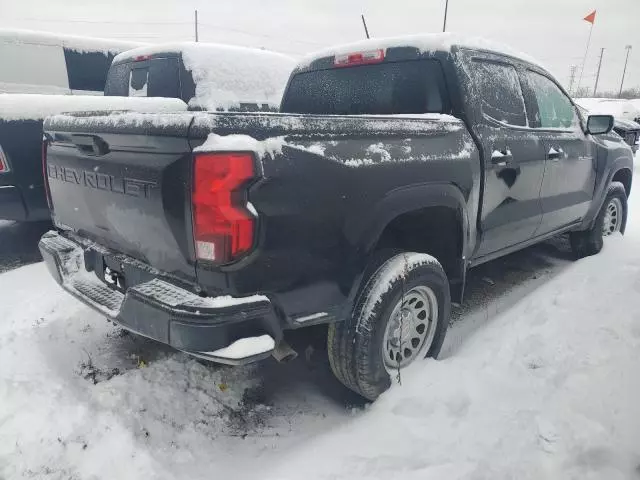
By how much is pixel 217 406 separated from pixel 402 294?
1.15 metres

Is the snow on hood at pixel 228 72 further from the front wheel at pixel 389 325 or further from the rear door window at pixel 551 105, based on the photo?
the front wheel at pixel 389 325

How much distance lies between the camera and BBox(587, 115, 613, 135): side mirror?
4.04 meters

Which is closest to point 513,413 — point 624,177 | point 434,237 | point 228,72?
point 434,237

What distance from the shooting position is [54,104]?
435cm

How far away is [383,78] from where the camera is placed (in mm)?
3291

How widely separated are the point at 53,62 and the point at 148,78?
2987mm

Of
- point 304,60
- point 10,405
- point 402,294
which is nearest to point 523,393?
point 402,294

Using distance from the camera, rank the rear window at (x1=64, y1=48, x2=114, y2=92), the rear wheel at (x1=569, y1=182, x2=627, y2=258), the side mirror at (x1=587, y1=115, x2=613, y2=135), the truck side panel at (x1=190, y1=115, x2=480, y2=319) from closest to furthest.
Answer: the truck side panel at (x1=190, y1=115, x2=480, y2=319), the side mirror at (x1=587, y1=115, x2=613, y2=135), the rear wheel at (x1=569, y1=182, x2=627, y2=258), the rear window at (x1=64, y1=48, x2=114, y2=92)

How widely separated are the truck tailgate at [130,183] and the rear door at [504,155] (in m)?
1.93

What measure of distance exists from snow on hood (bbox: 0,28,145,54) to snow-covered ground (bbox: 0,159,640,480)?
5.40 m

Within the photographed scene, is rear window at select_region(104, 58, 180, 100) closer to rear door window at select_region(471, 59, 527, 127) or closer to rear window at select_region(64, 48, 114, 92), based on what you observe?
rear window at select_region(64, 48, 114, 92)

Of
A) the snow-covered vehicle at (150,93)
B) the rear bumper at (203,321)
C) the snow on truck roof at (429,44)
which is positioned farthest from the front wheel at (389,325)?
the snow-covered vehicle at (150,93)

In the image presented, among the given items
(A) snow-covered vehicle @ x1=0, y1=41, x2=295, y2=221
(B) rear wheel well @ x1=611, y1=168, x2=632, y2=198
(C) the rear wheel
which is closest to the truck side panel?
(C) the rear wheel

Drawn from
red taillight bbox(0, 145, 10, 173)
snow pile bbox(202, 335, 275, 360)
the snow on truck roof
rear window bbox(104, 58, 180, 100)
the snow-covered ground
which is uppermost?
the snow on truck roof
